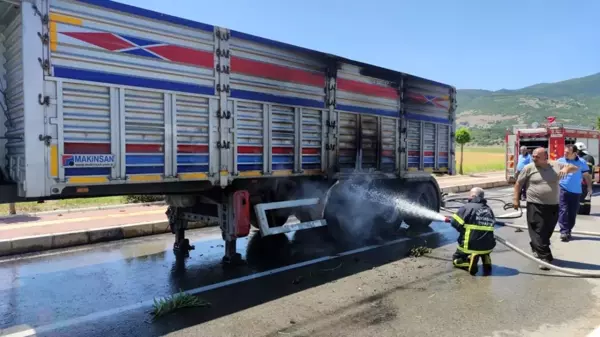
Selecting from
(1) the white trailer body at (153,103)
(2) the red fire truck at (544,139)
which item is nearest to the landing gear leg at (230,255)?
(1) the white trailer body at (153,103)

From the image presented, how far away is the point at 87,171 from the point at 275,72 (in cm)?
296

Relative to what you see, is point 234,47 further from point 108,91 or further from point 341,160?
point 341,160

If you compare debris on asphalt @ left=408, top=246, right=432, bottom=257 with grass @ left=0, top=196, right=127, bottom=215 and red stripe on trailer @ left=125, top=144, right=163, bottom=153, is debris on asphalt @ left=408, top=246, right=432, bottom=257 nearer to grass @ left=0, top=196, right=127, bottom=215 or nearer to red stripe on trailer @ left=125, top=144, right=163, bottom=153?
red stripe on trailer @ left=125, top=144, right=163, bottom=153

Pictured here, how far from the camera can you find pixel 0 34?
16.4ft

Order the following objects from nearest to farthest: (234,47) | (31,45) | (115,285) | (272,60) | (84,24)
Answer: (31,45) < (84,24) < (115,285) < (234,47) < (272,60)

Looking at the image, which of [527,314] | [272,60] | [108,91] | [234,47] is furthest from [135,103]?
[527,314]

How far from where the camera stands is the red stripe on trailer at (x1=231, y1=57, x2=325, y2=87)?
19.8 feet

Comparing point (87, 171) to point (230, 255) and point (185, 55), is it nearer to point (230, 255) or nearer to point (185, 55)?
point (185, 55)

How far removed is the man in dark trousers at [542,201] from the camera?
6453 millimetres

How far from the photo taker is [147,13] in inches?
202

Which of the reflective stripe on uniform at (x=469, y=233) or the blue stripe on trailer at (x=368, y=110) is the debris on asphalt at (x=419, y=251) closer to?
the reflective stripe on uniform at (x=469, y=233)

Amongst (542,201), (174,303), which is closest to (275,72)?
(174,303)

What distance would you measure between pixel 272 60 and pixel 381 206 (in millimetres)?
3636

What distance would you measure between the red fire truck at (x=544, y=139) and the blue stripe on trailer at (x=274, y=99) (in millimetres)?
12637
